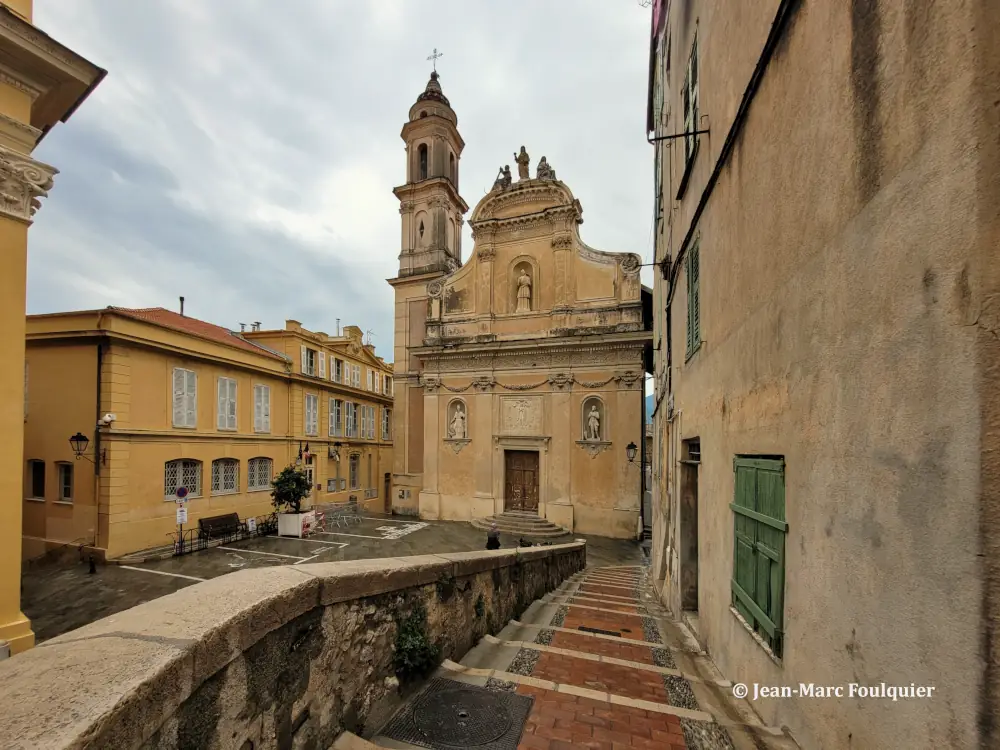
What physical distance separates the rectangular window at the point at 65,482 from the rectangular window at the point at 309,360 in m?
8.98

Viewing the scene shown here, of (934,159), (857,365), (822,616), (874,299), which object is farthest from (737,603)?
(934,159)

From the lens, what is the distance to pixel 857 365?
2098 mm

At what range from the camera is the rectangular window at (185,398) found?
15.4 metres

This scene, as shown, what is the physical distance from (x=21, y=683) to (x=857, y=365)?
358 centimetres

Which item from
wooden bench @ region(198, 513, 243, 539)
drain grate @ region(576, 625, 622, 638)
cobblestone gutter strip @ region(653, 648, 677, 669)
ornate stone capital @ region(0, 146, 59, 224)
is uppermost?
ornate stone capital @ region(0, 146, 59, 224)

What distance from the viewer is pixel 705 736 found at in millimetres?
3084

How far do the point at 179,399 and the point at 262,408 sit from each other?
3.81 metres

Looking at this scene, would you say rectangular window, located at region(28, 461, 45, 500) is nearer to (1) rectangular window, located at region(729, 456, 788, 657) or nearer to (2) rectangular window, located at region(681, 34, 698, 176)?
(1) rectangular window, located at region(729, 456, 788, 657)

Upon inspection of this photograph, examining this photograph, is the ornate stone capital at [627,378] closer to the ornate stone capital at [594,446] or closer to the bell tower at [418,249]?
the ornate stone capital at [594,446]

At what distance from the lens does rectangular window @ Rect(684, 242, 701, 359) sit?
19.1ft

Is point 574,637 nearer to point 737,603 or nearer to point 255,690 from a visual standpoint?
point 737,603

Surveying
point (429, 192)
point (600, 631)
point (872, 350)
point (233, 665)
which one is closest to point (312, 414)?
point (429, 192)

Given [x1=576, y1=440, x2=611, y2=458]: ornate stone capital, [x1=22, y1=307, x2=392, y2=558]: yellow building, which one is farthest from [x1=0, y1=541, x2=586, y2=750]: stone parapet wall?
[x1=576, y1=440, x2=611, y2=458]: ornate stone capital

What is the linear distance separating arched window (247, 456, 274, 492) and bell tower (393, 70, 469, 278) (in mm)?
11732
